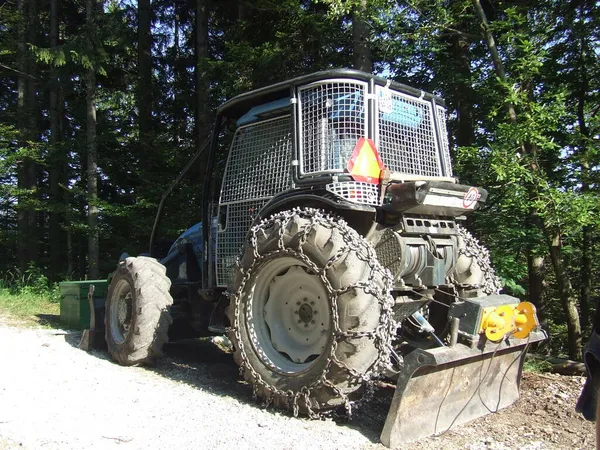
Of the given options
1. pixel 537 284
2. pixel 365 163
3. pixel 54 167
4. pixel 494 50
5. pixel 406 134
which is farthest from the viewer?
pixel 54 167

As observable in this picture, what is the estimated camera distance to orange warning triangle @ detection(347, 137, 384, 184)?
4219 mm

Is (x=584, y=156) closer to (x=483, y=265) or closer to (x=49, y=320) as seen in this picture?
(x=483, y=265)

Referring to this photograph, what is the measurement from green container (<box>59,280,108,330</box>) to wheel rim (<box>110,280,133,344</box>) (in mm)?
1064

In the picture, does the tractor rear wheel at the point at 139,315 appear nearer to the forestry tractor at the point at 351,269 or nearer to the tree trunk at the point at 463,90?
the forestry tractor at the point at 351,269

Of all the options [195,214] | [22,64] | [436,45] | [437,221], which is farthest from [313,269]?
[22,64]

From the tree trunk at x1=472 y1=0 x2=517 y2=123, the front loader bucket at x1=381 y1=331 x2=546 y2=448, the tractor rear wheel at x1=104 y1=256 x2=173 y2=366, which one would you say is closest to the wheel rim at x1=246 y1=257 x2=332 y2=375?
the front loader bucket at x1=381 y1=331 x2=546 y2=448

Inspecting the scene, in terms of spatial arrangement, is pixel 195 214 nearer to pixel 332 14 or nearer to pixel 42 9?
pixel 332 14

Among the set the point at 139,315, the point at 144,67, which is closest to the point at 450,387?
the point at 139,315

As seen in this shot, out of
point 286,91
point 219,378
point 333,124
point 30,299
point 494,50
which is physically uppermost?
point 494,50

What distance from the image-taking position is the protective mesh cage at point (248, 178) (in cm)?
502

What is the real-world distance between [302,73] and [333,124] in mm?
6945

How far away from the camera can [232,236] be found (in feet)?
17.7

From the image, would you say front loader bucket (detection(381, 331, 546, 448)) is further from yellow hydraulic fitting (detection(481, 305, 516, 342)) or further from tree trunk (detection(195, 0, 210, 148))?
tree trunk (detection(195, 0, 210, 148))

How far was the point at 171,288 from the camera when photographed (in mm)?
6473
